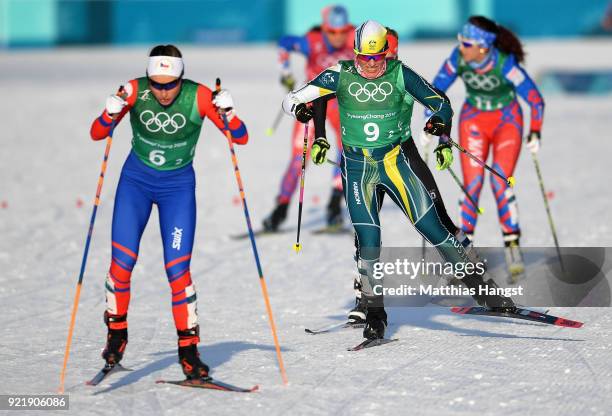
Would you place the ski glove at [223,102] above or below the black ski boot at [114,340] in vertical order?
above

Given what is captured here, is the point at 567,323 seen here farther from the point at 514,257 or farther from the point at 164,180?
the point at 164,180

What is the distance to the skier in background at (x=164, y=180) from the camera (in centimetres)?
653

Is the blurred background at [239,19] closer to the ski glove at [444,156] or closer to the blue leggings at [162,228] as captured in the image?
the ski glove at [444,156]

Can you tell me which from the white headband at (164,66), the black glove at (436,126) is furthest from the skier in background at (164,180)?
the black glove at (436,126)

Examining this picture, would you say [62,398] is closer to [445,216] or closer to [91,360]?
[91,360]

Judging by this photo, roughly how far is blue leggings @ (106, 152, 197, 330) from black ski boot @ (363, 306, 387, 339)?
1386 millimetres

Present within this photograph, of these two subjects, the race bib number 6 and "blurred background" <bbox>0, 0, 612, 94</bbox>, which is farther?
"blurred background" <bbox>0, 0, 612, 94</bbox>

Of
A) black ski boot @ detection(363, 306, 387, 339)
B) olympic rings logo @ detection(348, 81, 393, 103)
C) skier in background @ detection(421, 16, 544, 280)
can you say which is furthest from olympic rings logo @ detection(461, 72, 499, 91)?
black ski boot @ detection(363, 306, 387, 339)

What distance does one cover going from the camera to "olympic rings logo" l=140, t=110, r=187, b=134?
259 inches

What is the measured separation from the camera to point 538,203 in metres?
14.0

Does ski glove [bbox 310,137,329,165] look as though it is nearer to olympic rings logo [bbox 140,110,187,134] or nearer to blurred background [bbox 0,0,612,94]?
olympic rings logo [bbox 140,110,187,134]

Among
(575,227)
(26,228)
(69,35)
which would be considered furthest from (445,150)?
(69,35)

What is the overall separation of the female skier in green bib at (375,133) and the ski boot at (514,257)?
7.05 ft

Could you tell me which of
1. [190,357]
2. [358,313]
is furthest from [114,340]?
[358,313]
